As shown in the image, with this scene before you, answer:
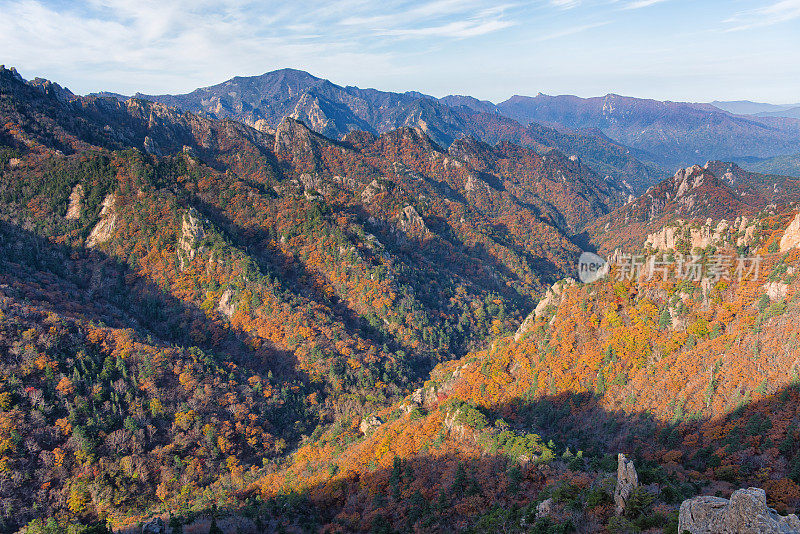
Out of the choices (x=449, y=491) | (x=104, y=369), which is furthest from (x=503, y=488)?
(x=104, y=369)

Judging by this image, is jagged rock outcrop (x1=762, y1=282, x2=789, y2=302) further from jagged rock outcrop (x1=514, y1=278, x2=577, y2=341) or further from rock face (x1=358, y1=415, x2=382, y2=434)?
rock face (x1=358, y1=415, x2=382, y2=434)

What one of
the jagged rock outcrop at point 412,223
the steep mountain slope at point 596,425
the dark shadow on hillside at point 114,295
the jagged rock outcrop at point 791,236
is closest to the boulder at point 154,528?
the steep mountain slope at point 596,425

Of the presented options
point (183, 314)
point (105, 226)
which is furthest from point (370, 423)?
point (105, 226)

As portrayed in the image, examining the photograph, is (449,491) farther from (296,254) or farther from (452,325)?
(296,254)

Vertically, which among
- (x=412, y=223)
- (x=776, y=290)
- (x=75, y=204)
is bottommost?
(x=776, y=290)

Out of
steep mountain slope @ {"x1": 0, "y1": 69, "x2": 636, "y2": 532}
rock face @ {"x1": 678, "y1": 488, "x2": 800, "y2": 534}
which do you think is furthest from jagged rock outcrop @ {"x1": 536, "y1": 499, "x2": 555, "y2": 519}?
steep mountain slope @ {"x1": 0, "y1": 69, "x2": 636, "y2": 532}

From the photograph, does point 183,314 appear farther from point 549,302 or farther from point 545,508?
point 545,508
